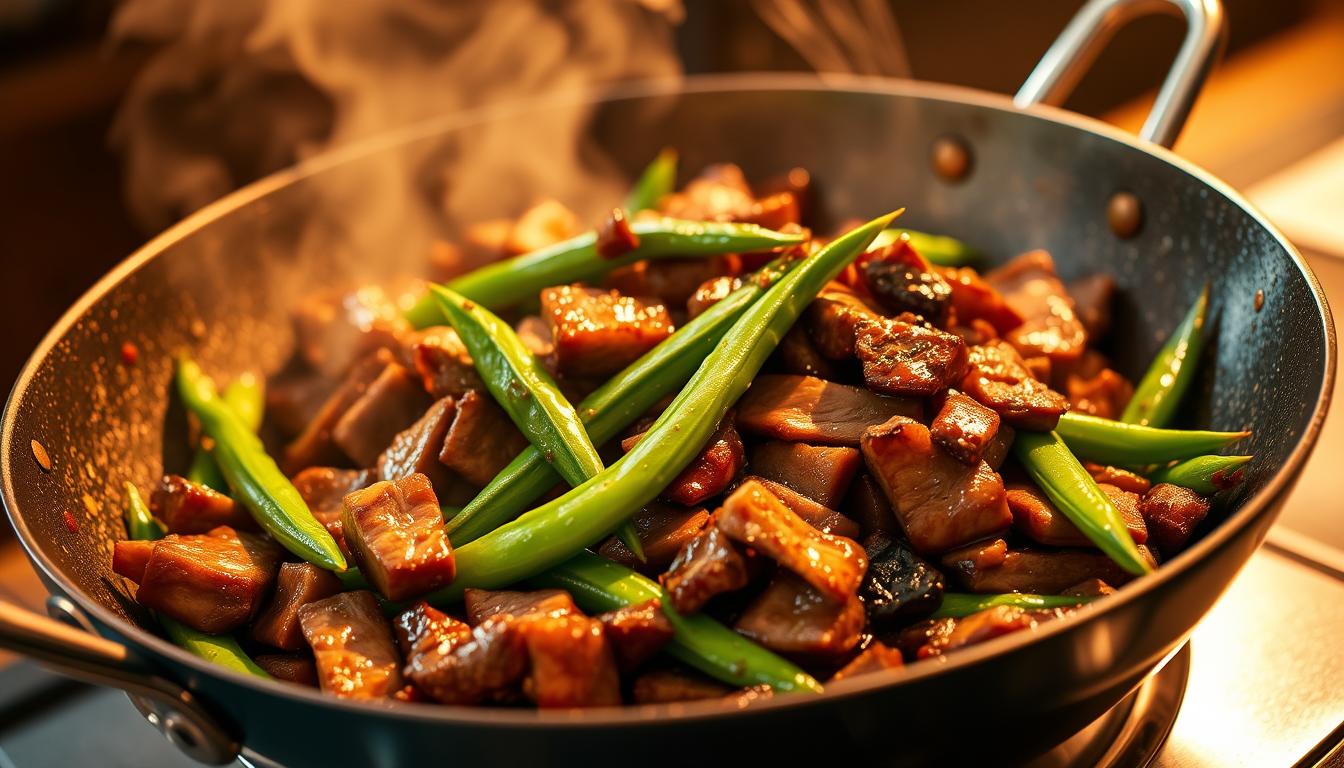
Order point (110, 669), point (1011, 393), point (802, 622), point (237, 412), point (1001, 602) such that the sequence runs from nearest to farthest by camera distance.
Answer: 1. point (110, 669)
2. point (802, 622)
3. point (1001, 602)
4. point (1011, 393)
5. point (237, 412)

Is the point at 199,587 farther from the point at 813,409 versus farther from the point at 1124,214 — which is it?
the point at 1124,214

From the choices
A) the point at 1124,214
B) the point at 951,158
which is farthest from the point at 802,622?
the point at 951,158

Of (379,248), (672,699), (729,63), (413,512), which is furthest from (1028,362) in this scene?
(729,63)

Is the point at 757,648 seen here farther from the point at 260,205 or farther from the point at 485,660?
the point at 260,205

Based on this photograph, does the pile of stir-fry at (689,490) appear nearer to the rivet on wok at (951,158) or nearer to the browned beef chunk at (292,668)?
the browned beef chunk at (292,668)

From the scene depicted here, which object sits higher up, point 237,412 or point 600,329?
point 600,329

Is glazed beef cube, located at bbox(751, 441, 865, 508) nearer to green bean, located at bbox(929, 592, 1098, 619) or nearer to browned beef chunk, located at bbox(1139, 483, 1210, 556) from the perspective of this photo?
green bean, located at bbox(929, 592, 1098, 619)
